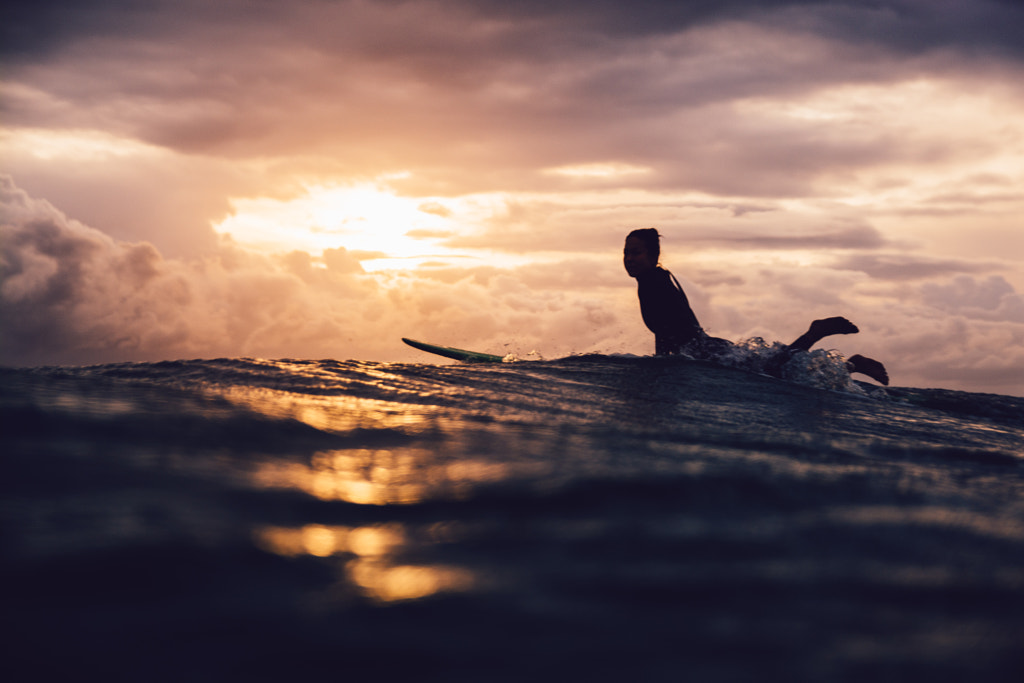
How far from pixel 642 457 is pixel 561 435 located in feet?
1.89

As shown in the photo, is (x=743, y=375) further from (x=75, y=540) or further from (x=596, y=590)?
(x=75, y=540)

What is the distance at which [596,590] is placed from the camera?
1.96 m

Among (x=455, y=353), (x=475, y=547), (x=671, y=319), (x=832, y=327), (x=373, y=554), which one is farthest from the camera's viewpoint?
(x=455, y=353)

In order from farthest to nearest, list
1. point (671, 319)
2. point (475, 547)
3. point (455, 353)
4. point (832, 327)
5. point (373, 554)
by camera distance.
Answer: point (455, 353) < point (671, 319) < point (832, 327) < point (475, 547) < point (373, 554)

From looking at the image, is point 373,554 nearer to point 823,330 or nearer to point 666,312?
point 666,312

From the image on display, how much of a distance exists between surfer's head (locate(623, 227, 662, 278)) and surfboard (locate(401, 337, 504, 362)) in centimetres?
244

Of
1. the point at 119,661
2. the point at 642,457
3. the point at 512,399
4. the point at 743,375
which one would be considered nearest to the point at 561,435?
the point at 642,457

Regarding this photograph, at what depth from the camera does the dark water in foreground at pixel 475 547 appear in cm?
163

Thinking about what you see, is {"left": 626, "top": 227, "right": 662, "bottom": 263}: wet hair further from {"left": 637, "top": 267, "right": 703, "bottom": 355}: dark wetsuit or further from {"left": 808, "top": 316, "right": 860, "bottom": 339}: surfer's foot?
{"left": 808, "top": 316, "right": 860, "bottom": 339}: surfer's foot

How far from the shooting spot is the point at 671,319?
7.97 meters

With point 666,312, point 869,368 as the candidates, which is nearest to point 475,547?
point 666,312

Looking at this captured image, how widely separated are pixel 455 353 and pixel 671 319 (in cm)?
343

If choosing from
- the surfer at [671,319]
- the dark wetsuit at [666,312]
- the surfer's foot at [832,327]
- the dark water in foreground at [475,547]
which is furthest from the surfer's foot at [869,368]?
the dark water in foreground at [475,547]

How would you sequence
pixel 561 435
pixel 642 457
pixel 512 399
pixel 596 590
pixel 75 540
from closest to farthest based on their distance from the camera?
pixel 596 590 → pixel 75 540 → pixel 642 457 → pixel 561 435 → pixel 512 399
